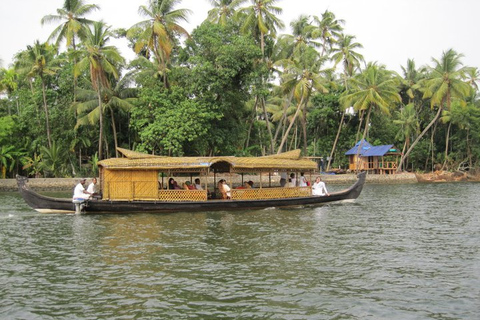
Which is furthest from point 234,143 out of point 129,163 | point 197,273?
point 197,273

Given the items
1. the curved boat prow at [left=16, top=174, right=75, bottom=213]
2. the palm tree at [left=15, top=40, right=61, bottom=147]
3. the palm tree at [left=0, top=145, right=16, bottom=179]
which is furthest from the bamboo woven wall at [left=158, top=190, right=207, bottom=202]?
the palm tree at [left=0, top=145, right=16, bottom=179]

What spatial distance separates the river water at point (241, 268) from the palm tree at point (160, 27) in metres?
16.3

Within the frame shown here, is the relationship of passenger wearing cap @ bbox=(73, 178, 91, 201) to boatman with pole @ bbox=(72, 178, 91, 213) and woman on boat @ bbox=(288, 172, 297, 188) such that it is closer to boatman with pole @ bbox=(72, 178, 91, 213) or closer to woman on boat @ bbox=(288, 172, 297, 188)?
boatman with pole @ bbox=(72, 178, 91, 213)

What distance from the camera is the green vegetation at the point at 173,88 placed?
1144 inches

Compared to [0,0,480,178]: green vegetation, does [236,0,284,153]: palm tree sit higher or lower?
higher

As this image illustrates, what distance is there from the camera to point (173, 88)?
30172mm

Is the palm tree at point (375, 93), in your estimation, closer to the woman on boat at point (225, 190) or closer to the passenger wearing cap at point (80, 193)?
the woman on boat at point (225, 190)

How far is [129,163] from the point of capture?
57.1 ft

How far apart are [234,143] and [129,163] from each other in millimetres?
15712

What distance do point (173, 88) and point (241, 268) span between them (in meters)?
22.4

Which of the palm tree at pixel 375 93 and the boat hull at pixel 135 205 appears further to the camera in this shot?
the palm tree at pixel 375 93

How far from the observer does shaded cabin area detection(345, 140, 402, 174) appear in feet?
148

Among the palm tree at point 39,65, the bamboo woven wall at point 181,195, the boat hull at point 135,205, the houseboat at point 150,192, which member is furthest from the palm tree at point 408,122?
the palm tree at point 39,65

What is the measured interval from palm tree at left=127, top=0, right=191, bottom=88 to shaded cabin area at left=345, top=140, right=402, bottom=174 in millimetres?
23174
